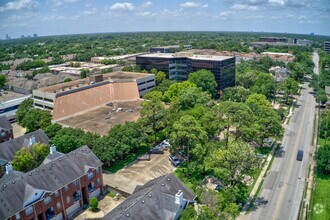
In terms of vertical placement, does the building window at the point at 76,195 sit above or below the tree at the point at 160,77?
below

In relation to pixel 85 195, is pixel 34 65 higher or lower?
higher

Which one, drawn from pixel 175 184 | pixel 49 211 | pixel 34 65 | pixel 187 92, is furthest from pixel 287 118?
pixel 34 65

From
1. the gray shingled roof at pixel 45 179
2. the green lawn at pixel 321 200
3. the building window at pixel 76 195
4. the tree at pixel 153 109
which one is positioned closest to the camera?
the gray shingled roof at pixel 45 179

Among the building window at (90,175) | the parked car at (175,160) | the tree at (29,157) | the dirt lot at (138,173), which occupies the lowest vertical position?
the dirt lot at (138,173)

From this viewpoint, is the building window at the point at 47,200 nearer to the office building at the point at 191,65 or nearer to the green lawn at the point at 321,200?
the green lawn at the point at 321,200

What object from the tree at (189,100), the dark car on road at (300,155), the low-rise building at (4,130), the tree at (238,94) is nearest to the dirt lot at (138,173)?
the tree at (189,100)

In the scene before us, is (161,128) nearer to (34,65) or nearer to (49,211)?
(49,211)
